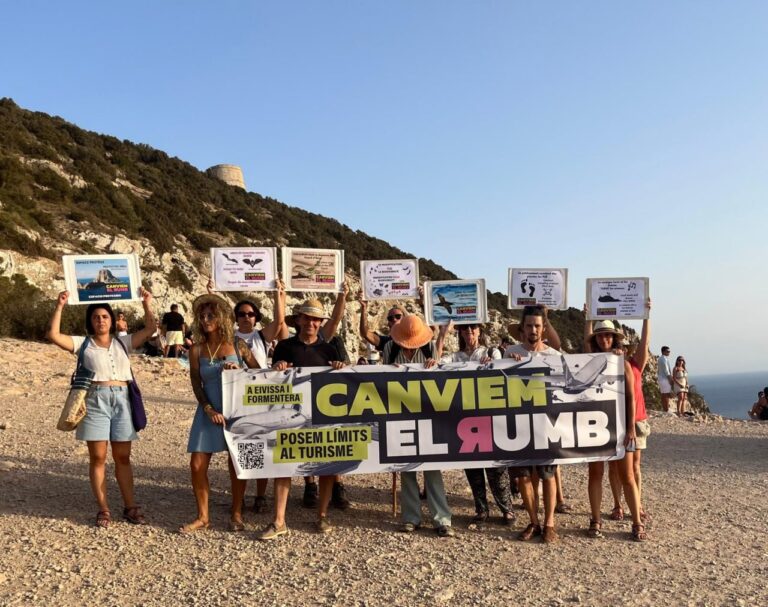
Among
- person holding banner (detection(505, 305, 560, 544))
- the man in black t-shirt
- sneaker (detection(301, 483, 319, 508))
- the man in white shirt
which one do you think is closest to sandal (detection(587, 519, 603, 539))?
person holding banner (detection(505, 305, 560, 544))

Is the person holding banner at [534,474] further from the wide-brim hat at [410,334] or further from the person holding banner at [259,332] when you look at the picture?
the person holding banner at [259,332]

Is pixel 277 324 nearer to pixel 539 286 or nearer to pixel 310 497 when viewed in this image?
pixel 310 497

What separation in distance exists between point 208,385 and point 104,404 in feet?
2.79

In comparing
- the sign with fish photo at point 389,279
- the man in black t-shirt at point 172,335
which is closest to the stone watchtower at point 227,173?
the man in black t-shirt at point 172,335

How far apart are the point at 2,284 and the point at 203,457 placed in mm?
16561

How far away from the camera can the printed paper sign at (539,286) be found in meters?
8.23

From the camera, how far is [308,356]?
5.73 m

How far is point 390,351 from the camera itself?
600cm

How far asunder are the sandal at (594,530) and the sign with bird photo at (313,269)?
3.53 meters

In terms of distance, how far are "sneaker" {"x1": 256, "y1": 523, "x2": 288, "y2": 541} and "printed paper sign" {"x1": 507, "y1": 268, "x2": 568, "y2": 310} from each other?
14.0 feet

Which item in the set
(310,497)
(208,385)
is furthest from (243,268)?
(310,497)

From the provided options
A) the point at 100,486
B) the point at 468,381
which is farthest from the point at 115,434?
the point at 468,381

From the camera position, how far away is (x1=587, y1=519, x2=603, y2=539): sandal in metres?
5.43

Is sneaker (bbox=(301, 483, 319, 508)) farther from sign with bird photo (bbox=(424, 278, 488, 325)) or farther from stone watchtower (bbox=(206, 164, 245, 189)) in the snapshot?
stone watchtower (bbox=(206, 164, 245, 189))
